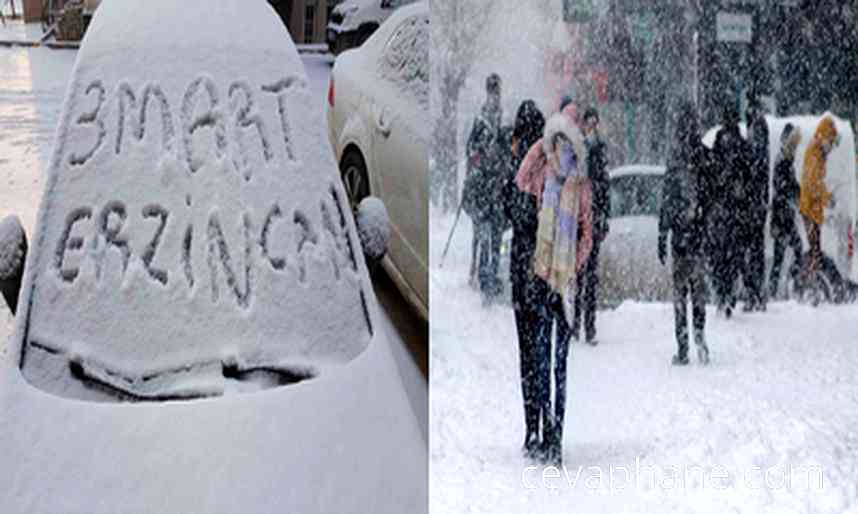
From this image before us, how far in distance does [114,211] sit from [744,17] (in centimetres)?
145

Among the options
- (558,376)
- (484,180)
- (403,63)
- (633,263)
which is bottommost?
(558,376)

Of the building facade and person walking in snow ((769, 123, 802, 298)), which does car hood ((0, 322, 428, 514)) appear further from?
person walking in snow ((769, 123, 802, 298))

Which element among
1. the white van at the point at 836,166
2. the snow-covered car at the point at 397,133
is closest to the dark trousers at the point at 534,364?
the snow-covered car at the point at 397,133

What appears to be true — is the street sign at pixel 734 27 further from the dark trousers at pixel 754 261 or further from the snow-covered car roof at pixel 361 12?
the snow-covered car roof at pixel 361 12

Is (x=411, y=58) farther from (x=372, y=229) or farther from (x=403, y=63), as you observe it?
(x=372, y=229)

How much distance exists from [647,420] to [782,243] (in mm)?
525

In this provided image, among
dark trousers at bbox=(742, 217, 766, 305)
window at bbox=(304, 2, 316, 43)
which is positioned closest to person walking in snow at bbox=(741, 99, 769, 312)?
dark trousers at bbox=(742, 217, 766, 305)

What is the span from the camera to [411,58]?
93.1 inches

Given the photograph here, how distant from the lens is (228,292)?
1995 millimetres

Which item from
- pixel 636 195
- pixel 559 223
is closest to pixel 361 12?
pixel 559 223

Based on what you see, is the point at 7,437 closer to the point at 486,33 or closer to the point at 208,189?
the point at 208,189

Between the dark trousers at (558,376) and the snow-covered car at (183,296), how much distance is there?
0.58m

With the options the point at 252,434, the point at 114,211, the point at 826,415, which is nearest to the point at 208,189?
the point at 114,211

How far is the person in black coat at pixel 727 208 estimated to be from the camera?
2.55 meters
